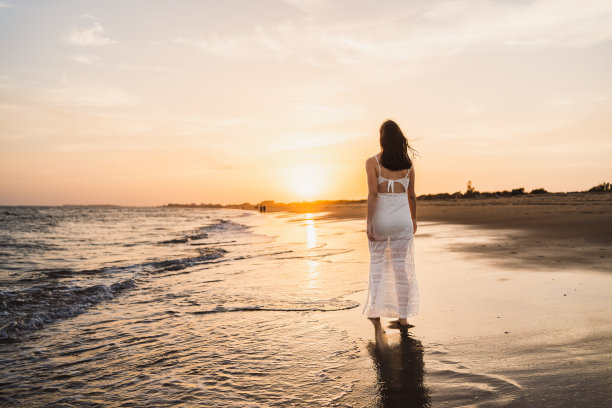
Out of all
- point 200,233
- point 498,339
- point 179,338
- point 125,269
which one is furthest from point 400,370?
point 200,233

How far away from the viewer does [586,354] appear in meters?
3.75

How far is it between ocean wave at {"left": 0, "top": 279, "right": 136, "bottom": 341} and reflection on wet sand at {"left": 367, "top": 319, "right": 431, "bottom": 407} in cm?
446

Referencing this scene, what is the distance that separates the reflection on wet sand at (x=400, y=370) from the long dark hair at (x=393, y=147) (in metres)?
1.99

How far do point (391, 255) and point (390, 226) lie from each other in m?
0.37

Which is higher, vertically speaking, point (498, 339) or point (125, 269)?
point (498, 339)

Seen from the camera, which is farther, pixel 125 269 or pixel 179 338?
pixel 125 269

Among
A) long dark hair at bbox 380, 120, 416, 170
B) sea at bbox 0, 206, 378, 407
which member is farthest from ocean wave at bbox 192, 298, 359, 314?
long dark hair at bbox 380, 120, 416, 170

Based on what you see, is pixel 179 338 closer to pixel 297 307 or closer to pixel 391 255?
pixel 297 307

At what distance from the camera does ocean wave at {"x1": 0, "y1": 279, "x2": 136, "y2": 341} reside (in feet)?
18.8

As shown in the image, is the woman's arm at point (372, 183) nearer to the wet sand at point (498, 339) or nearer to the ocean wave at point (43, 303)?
the wet sand at point (498, 339)

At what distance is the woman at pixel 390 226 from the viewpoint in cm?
526

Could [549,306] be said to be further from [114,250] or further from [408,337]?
[114,250]

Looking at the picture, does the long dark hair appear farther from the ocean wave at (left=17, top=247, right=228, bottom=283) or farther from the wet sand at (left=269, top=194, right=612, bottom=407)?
the ocean wave at (left=17, top=247, right=228, bottom=283)

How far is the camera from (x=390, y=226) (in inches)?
210
